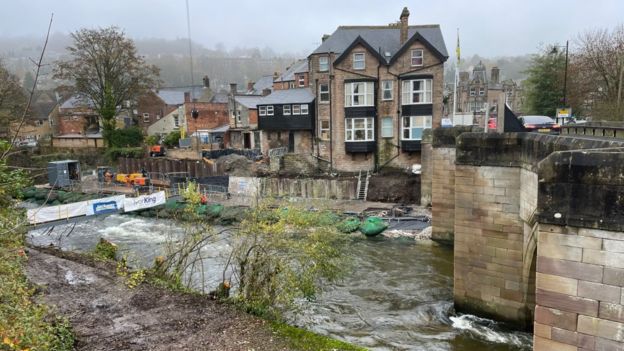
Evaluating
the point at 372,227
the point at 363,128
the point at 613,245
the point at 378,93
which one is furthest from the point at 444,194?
the point at 613,245

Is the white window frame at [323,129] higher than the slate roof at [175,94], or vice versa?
the slate roof at [175,94]

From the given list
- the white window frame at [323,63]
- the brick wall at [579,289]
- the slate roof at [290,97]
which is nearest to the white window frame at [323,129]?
the slate roof at [290,97]

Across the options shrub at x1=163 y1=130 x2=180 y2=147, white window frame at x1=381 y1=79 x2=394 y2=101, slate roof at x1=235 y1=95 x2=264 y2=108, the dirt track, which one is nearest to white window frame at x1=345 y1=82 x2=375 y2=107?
white window frame at x1=381 y1=79 x2=394 y2=101

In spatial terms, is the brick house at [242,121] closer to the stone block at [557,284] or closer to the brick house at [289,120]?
the brick house at [289,120]

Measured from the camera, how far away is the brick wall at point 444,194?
22.3 metres

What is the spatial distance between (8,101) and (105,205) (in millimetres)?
31107

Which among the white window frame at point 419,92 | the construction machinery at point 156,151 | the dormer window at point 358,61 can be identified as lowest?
the construction machinery at point 156,151

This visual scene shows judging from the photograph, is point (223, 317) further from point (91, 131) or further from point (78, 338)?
point (91, 131)

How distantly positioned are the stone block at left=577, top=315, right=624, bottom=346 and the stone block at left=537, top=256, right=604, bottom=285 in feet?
2.06

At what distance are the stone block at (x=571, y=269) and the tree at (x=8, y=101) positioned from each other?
159 ft

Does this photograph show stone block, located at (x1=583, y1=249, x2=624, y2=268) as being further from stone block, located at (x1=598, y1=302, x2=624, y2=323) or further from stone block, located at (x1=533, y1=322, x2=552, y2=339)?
stone block, located at (x1=533, y1=322, x2=552, y2=339)

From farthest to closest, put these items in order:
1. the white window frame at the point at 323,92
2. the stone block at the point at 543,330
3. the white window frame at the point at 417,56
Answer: the white window frame at the point at 323,92
the white window frame at the point at 417,56
the stone block at the point at 543,330

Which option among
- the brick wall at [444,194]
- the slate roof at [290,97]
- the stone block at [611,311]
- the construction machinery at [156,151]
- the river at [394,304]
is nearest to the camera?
the stone block at [611,311]

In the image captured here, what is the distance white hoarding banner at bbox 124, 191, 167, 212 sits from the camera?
2841 cm
